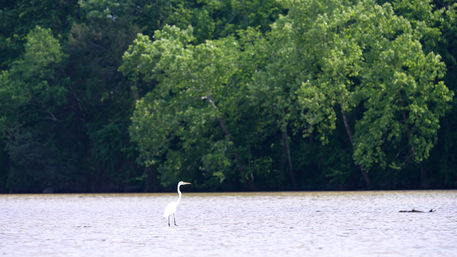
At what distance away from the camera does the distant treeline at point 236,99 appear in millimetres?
49094

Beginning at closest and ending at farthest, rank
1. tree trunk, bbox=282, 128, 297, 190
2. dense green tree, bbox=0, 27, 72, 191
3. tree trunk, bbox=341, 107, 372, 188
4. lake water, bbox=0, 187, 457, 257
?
lake water, bbox=0, 187, 457, 257
tree trunk, bbox=341, 107, 372, 188
tree trunk, bbox=282, 128, 297, 190
dense green tree, bbox=0, 27, 72, 191

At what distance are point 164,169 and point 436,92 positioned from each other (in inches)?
661

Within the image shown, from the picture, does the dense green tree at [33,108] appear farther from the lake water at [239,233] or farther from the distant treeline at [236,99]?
the lake water at [239,233]

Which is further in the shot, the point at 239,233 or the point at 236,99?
the point at 236,99

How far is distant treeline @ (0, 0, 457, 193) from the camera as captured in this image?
161 feet

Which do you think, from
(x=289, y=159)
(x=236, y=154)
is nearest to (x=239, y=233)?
(x=236, y=154)

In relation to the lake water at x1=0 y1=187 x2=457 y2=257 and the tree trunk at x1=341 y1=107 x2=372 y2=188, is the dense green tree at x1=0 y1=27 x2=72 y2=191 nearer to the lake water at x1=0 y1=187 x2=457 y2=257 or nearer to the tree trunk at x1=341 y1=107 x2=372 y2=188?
the tree trunk at x1=341 y1=107 x2=372 y2=188

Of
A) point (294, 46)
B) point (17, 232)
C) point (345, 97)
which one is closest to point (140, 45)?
point (294, 46)

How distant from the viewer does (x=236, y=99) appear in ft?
178

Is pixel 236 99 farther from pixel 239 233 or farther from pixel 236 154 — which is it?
pixel 239 233

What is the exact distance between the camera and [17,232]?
1995 cm

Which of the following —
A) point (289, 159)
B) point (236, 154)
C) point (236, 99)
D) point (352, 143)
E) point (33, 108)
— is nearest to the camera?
point (352, 143)

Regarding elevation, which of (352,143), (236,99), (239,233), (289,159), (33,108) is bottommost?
(239,233)

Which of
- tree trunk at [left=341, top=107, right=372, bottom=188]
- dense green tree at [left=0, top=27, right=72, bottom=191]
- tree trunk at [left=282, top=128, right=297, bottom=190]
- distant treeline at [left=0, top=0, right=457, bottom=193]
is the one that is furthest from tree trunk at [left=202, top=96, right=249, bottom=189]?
dense green tree at [left=0, top=27, right=72, bottom=191]
